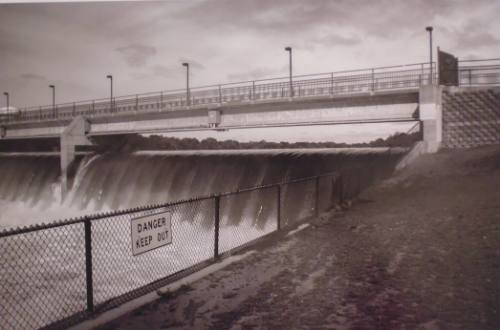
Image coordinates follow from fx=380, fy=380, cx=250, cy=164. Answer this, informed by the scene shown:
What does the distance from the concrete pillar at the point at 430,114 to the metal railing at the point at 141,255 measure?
171 inches

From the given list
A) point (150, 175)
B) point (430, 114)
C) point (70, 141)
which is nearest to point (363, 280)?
point (430, 114)

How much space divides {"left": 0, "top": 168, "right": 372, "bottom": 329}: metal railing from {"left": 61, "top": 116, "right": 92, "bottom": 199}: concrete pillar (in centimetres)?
1296

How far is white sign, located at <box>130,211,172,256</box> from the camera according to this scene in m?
5.51

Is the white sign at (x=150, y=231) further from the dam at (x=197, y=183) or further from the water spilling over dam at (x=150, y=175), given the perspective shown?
the water spilling over dam at (x=150, y=175)

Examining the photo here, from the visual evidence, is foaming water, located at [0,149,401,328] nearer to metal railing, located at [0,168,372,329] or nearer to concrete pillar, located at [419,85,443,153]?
metal railing, located at [0,168,372,329]

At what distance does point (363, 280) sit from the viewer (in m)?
6.02

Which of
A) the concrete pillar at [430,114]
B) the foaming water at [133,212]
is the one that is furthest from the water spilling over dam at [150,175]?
the concrete pillar at [430,114]

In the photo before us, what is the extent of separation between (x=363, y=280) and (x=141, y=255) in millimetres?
12673

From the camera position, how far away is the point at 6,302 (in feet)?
40.7

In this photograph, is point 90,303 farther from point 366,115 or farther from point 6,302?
point 366,115

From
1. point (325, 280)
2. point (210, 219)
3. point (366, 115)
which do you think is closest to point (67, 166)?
point (210, 219)

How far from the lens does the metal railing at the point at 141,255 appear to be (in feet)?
36.7

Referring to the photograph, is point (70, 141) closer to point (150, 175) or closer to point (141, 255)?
point (150, 175)

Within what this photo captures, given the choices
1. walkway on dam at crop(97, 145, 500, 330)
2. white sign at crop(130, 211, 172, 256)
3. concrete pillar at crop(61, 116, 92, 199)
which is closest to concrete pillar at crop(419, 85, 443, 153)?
walkway on dam at crop(97, 145, 500, 330)
